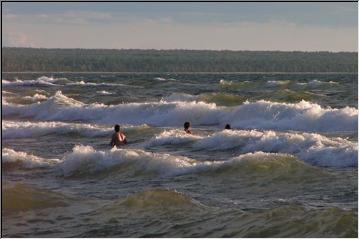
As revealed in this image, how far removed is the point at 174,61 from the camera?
15788cm

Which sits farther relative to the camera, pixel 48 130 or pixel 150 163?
pixel 48 130

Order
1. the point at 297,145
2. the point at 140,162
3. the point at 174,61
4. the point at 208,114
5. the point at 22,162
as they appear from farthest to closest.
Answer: the point at 174,61 < the point at 208,114 < the point at 297,145 < the point at 22,162 < the point at 140,162

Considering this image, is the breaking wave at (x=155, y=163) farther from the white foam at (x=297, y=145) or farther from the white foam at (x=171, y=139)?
the white foam at (x=171, y=139)

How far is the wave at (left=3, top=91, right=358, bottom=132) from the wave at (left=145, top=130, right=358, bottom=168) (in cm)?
663

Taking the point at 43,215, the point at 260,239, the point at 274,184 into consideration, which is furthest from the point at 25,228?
the point at 274,184

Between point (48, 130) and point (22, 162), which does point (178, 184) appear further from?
point (48, 130)

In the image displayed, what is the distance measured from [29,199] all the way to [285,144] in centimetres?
928

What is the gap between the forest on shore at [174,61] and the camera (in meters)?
140

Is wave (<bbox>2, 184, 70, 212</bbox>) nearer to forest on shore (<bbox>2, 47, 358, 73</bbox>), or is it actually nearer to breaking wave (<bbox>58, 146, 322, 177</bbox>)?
breaking wave (<bbox>58, 146, 322, 177</bbox>)

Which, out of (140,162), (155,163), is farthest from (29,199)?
(140,162)

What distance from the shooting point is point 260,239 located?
10.4 meters

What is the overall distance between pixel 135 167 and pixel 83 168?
121 cm

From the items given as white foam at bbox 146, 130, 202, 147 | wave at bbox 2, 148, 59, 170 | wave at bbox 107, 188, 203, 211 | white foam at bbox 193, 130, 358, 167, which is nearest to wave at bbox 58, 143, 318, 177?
wave at bbox 2, 148, 59, 170

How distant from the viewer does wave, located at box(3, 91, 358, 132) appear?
1212 inches
